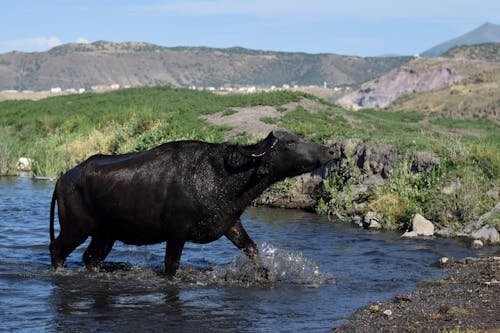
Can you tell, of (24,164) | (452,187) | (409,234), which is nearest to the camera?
(409,234)

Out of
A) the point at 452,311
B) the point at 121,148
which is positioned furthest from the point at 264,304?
the point at 121,148

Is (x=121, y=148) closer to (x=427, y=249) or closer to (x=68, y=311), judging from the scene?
(x=427, y=249)

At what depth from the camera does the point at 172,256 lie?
10211 millimetres

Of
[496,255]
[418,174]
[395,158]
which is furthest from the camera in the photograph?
[395,158]

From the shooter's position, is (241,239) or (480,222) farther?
(480,222)

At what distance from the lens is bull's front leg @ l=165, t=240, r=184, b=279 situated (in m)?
10.1

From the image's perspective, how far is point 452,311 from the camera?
8328 mm

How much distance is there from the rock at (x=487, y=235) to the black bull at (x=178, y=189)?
5.31m

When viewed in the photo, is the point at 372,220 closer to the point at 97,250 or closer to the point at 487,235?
the point at 487,235

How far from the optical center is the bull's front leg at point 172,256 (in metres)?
10.1

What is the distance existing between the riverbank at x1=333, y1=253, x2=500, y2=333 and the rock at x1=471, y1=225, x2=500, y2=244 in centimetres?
299

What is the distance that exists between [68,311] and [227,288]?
2.27 m

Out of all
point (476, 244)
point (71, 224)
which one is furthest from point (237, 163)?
point (476, 244)

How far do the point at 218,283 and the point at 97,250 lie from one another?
1.84 m
